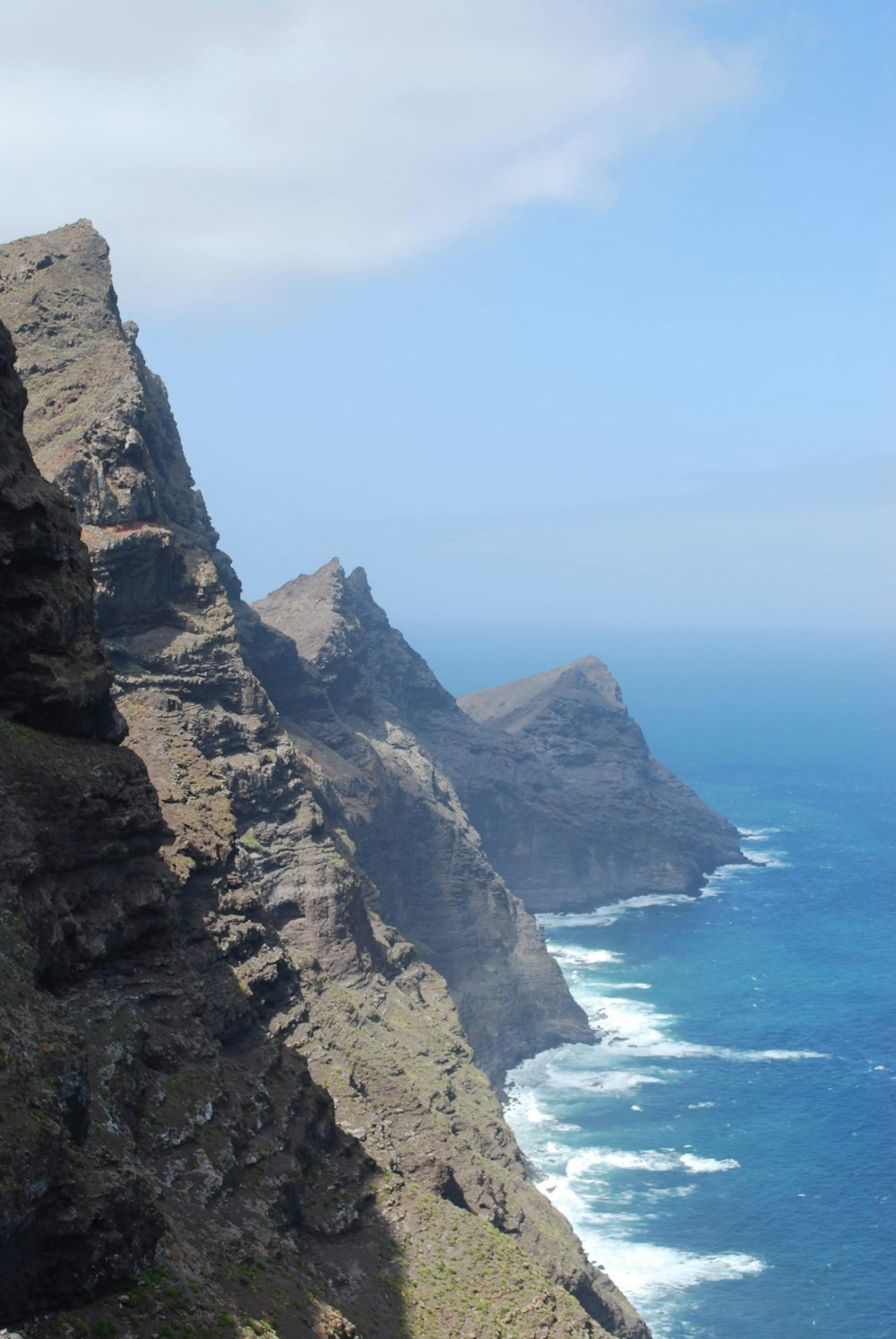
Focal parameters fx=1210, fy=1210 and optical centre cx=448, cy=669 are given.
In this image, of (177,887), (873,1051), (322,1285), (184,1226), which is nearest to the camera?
(184,1226)

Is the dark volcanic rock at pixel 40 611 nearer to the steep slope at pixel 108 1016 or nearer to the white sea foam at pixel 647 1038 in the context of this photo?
the steep slope at pixel 108 1016

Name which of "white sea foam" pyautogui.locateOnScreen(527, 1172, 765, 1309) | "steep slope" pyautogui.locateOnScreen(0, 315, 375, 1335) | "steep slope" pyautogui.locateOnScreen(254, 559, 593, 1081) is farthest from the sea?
"steep slope" pyautogui.locateOnScreen(0, 315, 375, 1335)

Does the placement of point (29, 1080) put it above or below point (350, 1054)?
above

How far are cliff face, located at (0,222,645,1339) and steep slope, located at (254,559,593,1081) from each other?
11.0 m

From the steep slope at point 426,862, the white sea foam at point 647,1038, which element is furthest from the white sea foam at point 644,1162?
the white sea foam at point 647,1038

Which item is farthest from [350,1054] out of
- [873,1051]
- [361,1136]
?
[873,1051]

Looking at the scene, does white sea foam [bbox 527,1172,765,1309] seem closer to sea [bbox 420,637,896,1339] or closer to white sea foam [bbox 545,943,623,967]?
sea [bbox 420,637,896,1339]

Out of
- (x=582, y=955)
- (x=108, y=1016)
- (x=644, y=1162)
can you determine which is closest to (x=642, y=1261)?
(x=644, y=1162)

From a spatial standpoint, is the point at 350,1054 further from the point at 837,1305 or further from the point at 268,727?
the point at 837,1305

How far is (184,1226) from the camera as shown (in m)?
41.5

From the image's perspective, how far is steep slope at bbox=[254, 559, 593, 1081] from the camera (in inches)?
5418

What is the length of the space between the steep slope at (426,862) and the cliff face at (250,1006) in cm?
1098

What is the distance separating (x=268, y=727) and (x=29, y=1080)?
69.7 meters

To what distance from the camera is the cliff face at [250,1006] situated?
→ 4544 centimetres
